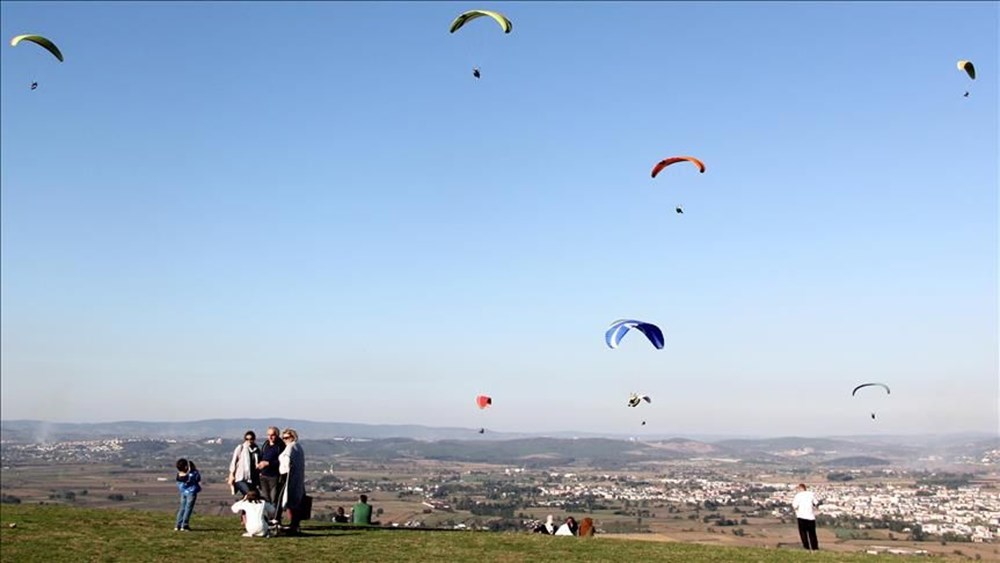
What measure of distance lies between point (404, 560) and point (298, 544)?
3.08 m

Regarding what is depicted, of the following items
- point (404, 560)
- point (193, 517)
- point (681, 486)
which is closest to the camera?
point (404, 560)

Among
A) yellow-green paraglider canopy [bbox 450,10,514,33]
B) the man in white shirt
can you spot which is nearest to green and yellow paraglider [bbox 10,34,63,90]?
yellow-green paraglider canopy [bbox 450,10,514,33]

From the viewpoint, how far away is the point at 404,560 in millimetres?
17219

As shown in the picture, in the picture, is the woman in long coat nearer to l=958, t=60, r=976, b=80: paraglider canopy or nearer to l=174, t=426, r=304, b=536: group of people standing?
l=174, t=426, r=304, b=536: group of people standing

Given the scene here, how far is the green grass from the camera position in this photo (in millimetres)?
17375

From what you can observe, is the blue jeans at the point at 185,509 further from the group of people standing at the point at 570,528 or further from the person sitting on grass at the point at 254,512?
the group of people standing at the point at 570,528

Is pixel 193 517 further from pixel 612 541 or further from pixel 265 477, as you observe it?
pixel 612 541

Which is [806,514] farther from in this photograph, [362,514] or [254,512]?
[254,512]

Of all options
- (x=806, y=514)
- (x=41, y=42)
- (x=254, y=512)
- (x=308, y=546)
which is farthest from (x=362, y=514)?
(x=41, y=42)

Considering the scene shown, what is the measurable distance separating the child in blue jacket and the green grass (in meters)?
0.41

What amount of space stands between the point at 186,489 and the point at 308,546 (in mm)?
3744

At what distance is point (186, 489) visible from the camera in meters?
20.2

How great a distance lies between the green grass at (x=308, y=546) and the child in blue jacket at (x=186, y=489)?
411mm

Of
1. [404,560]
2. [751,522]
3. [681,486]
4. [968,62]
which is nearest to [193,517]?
[404,560]
